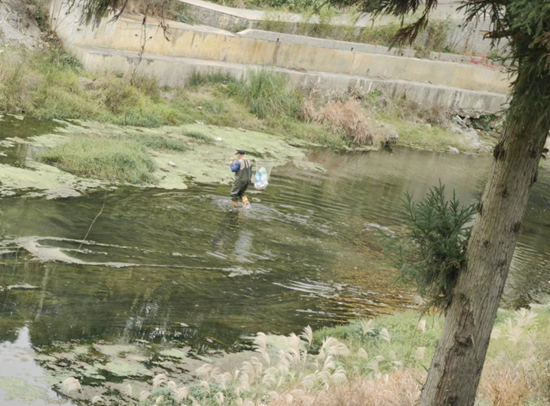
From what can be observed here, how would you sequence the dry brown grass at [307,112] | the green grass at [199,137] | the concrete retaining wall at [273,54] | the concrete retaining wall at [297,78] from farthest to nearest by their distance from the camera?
1. the dry brown grass at [307,112]
2. the concrete retaining wall at [273,54]
3. the concrete retaining wall at [297,78]
4. the green grass at [199,137]

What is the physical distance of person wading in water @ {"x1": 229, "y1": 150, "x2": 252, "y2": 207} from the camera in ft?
55.0

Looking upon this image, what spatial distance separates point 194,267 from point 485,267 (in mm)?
7795

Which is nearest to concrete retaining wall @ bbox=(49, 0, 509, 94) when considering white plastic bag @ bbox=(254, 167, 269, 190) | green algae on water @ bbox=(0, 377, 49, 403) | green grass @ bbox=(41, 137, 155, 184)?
green grass @ bbox=(41, 137, 155, 184)

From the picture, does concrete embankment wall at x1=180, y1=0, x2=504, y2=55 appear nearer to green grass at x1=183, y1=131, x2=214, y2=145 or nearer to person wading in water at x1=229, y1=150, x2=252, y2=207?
green grass at x1=183, y1=131, x2=214, y2=145

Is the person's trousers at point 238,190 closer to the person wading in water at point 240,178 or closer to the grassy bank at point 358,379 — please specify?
the person wading in water at point 240,178

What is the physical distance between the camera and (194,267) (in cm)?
1309

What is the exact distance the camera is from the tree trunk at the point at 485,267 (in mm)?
5695

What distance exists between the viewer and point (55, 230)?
13.2 m

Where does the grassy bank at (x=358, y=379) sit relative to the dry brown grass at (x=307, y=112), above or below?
below

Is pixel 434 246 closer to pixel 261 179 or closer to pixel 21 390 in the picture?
pixel 21 390

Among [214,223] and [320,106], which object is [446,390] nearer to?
[214,223]

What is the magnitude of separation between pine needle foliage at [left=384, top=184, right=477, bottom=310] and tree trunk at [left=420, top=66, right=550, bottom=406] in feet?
0.29

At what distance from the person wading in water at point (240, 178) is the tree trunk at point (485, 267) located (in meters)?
11.0


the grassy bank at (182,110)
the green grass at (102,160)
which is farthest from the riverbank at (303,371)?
the grassy bank at (182,110)
